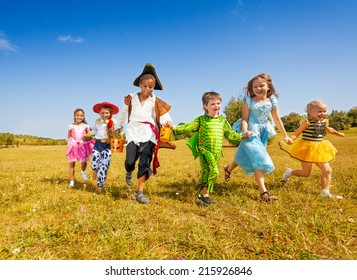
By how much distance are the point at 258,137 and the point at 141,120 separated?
2556mm

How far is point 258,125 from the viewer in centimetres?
543

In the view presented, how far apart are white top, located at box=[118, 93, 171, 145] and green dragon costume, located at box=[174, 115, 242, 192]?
A: 60 centimetres

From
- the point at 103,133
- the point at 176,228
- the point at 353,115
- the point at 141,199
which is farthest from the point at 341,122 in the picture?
the point at 176,228

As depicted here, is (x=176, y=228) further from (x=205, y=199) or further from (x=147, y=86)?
(x=147, y=86)

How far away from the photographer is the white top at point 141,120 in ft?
17.4

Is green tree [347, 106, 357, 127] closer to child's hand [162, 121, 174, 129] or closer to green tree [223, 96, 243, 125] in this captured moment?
green tree [223, 96, 243, 125]

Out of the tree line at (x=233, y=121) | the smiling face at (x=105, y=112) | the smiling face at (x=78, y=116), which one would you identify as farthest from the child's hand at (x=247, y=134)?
the tree line at (x=233, y=121)

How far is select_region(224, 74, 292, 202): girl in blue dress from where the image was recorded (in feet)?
16.8

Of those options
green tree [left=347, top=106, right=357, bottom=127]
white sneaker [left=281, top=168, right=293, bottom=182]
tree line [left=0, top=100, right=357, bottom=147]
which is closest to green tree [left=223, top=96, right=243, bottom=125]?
tree line [left=0, top=100, right=357, bottom=147]

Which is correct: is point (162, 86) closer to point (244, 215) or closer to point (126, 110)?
point (126, 110)

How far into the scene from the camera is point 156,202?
4898 mm

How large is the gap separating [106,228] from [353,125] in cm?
8135

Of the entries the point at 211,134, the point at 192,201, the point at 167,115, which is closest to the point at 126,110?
the point at 167,115

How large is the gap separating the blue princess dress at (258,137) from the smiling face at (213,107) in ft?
2.89
